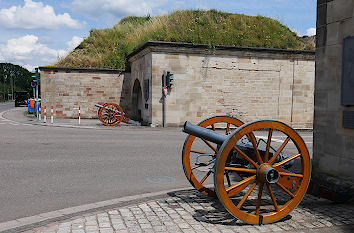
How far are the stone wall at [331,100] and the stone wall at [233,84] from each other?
11.7 metres

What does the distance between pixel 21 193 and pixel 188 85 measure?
1271 cm

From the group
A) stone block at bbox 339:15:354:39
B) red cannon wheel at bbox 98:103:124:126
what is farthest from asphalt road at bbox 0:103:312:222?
red cannon wheel at bbox 98:103:124:126

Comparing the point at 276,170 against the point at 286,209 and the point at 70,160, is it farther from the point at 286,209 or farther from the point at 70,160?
the point at 70,160

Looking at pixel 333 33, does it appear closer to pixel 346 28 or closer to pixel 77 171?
pixel 346 28

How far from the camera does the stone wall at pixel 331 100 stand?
5.23m

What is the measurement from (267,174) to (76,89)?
62.9 ft

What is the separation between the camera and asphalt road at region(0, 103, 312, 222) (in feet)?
17.2

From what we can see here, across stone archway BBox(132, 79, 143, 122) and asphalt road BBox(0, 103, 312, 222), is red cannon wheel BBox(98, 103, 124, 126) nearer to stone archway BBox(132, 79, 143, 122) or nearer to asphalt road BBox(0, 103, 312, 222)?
stone archway BBox(132, 79, 143, 122)

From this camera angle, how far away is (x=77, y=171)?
7094 millimetres

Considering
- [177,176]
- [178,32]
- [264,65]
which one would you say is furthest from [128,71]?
[177,176]

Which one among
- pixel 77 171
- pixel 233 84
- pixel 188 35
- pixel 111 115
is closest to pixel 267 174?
pixel 77 171

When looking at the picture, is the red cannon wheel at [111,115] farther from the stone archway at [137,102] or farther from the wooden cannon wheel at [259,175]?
the wooden cannon wheel at [259,175]

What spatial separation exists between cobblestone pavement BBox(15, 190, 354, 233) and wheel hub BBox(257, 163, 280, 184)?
58cm

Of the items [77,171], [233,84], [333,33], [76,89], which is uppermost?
[333,33]
